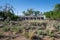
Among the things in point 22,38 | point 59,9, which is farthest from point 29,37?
point 59,9

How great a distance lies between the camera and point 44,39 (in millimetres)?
11219

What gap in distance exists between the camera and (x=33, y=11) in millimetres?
100812

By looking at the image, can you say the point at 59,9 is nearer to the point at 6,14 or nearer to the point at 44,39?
the point at 6,14

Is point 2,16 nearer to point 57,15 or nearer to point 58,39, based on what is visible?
point 57,15

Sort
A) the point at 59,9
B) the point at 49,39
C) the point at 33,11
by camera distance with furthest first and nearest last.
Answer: the point at 33,11, the point at 59,9, the point at 49,39

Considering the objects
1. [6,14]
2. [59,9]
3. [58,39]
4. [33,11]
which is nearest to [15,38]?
[58,39]

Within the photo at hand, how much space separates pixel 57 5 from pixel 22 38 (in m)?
52.2

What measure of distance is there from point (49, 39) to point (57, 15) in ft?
135

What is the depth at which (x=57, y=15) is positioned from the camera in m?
51.5

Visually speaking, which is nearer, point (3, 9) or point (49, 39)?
point (49, 39)

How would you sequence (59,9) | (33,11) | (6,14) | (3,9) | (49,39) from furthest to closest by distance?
(33,11) < (59,9) < (3,9) < (6,14) < (49,39)

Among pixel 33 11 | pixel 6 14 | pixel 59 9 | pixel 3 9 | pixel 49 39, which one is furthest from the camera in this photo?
pixel 33 11

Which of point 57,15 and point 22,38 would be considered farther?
point 57,15

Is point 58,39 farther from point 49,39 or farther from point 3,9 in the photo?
point 3,9
